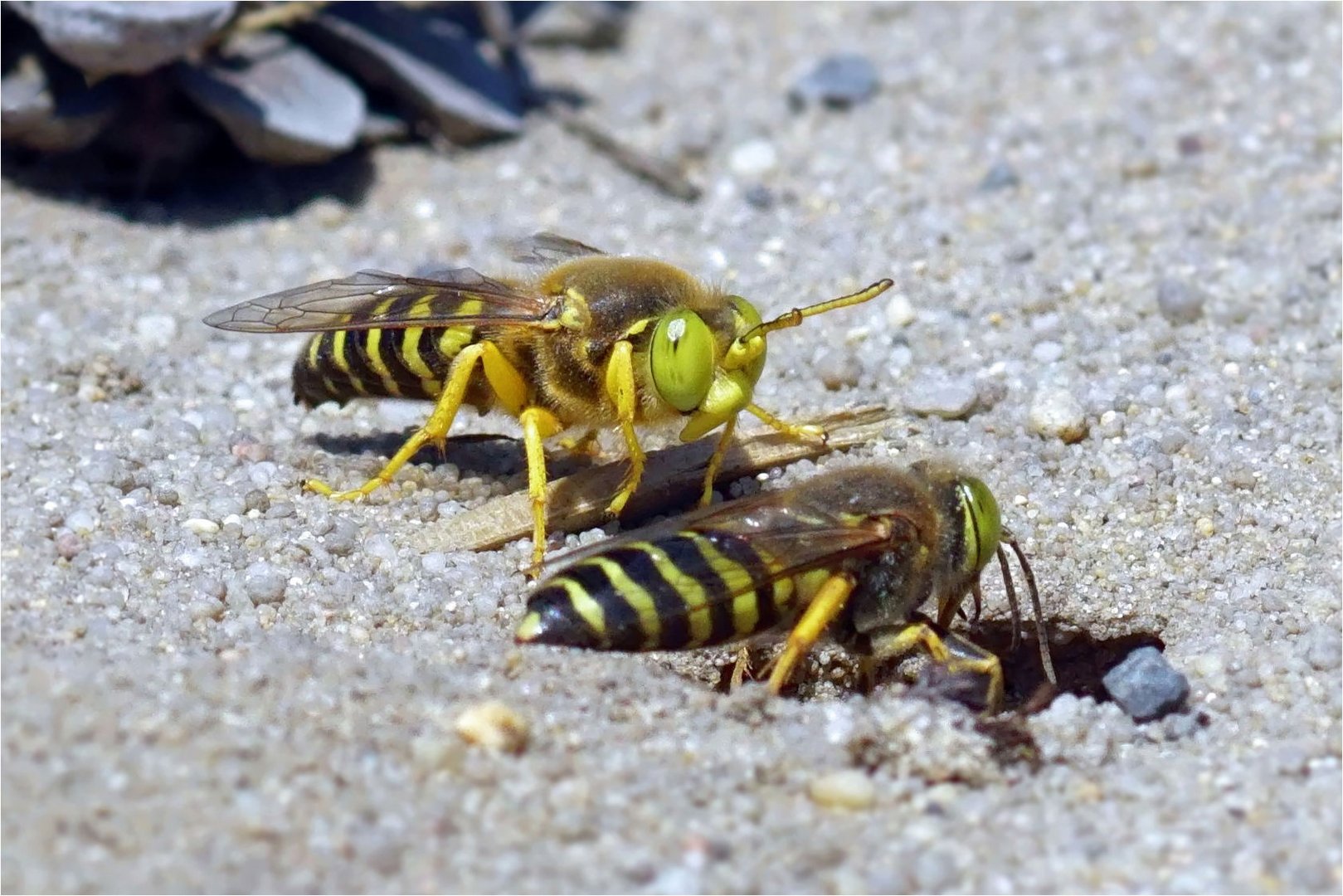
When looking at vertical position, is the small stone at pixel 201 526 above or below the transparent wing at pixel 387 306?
below

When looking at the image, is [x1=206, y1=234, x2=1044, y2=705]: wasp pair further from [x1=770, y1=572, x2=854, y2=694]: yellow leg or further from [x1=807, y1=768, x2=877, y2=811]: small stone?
[x1=807, y1=768, x2=877, y2=811]: small stone

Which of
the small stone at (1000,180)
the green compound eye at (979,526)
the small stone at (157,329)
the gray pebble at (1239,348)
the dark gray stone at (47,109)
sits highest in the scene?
the gray pebble at (1239,348)

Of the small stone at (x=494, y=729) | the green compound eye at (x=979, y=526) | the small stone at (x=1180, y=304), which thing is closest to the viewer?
the small stone at (x=494, y=729)

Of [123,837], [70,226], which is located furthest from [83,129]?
[123,837]

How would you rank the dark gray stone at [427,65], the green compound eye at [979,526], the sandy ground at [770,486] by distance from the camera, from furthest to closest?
the dark gray stone at [427,65] → the green compound eye at [979,526] → the sandy ground at [770,486]

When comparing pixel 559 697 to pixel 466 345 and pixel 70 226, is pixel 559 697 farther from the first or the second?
pixel 70 226

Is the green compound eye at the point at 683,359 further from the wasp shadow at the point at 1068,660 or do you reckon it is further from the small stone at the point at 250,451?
the small stone at the point at 250,451

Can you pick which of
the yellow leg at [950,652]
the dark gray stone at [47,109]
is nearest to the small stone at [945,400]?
the yellow leg at [950,652]
